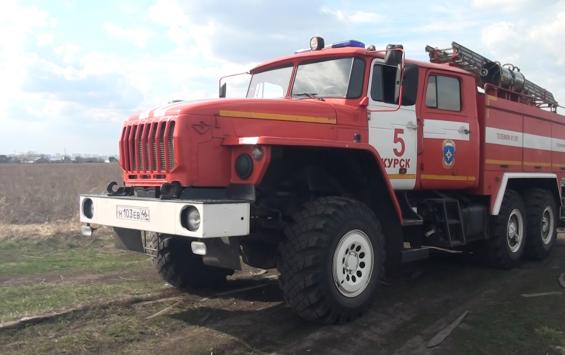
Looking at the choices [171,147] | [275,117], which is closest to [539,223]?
[275,117]

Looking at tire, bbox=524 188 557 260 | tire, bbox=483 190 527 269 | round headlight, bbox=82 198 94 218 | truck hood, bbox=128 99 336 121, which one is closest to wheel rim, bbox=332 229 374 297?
truck hood, bbox=128 99 336 121

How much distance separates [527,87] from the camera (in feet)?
31.3

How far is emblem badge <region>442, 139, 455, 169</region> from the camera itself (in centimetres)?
720

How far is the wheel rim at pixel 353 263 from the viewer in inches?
209

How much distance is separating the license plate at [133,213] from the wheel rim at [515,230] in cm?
594

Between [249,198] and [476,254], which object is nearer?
[249,198]

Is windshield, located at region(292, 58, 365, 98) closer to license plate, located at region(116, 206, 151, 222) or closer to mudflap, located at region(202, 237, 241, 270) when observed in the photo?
mudflap, located at region(202, 237, 241, 270)

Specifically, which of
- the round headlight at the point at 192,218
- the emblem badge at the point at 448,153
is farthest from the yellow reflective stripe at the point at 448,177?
the round headlight at the point at 192,218

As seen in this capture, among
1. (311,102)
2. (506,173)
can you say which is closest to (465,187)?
(506,173)

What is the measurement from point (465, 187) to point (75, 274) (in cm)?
560

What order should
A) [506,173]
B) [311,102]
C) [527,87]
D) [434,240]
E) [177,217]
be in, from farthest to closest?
[527,87] → [506,173] → [434,240] → [311,102] → [177,217]

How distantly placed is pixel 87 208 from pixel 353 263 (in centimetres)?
290

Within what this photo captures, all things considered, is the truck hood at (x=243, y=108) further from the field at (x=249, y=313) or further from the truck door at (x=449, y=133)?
the field at (x=249, y=313)

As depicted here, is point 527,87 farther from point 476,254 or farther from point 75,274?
point 75,274
